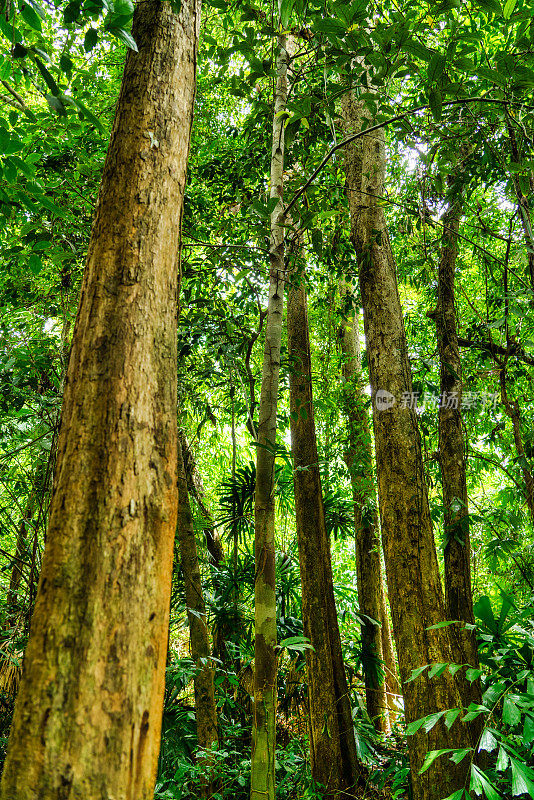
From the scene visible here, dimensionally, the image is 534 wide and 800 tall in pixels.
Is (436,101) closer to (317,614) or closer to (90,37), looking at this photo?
(90,37)

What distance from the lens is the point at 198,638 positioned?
2863 millimetres

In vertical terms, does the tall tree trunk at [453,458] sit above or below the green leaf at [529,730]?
above

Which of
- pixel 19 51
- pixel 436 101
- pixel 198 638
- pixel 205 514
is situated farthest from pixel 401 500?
pixel 205 514

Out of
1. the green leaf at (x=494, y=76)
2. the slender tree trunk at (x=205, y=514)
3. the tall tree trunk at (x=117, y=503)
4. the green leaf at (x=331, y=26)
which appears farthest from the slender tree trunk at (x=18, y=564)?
the green leaf at (x=494, y=76)

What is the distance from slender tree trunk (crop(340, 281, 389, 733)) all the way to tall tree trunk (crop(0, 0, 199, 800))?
3.18 m

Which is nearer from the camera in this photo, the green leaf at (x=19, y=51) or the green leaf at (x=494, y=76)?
the green leaf at (x=19, y=51)

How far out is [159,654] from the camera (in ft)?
2.62

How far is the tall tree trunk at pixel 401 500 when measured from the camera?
7.14ft

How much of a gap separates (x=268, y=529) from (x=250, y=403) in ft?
3.33

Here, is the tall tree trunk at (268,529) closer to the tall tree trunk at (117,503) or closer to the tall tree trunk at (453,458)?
the tall tree trunk at (117,503)

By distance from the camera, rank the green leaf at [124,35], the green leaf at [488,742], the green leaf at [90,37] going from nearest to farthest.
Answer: the green leaf at [124,35] < the green leaf at [90,37] < the green leaf at [488,742]

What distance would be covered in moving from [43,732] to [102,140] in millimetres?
3648

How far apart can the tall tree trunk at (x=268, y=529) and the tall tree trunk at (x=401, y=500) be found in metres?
0.56

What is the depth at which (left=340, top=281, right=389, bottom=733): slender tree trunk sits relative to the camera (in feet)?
14.0
